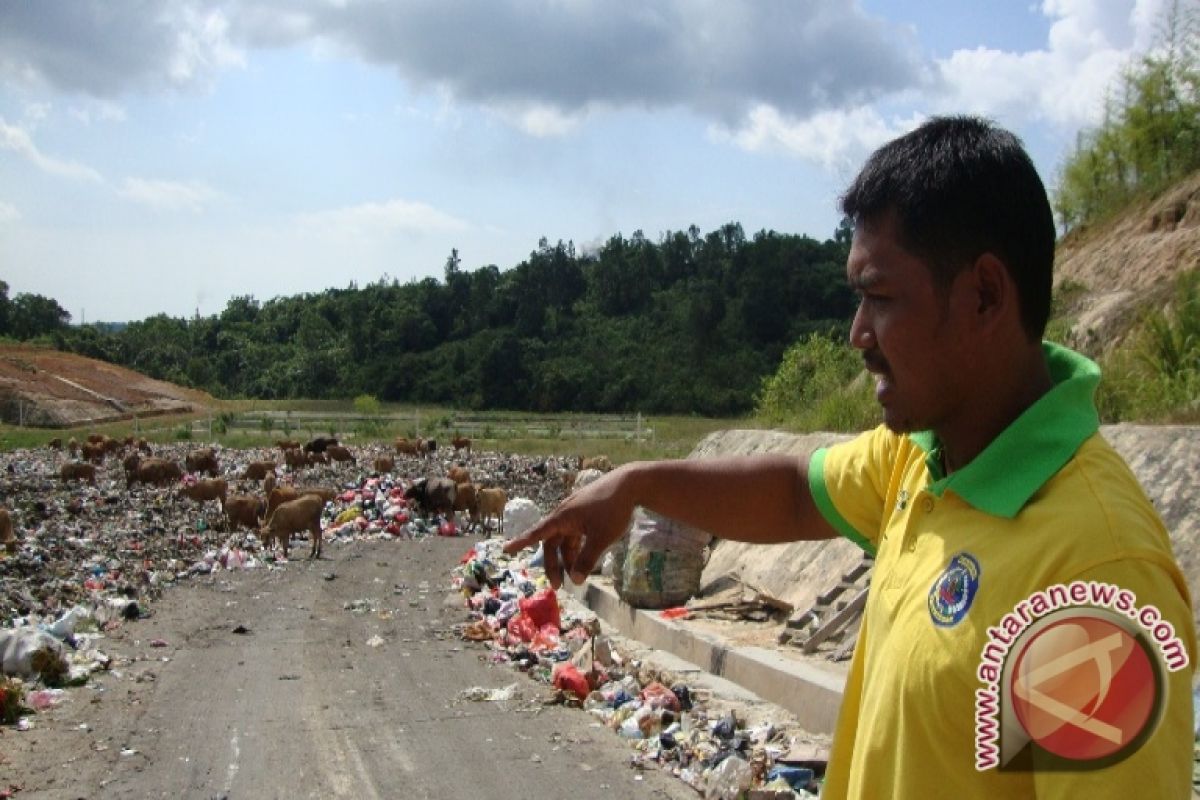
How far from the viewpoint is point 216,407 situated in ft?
203

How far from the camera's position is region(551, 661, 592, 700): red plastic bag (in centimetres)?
734

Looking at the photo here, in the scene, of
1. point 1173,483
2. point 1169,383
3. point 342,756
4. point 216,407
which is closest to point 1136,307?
point 1169,383

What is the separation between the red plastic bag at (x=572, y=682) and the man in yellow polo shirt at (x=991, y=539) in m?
5.71

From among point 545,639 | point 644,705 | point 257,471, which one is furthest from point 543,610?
point 257,471

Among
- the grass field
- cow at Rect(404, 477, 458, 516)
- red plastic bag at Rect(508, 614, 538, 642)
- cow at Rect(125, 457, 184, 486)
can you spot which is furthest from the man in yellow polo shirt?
the grass field

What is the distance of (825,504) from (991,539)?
719 mm

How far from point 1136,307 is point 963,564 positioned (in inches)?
442

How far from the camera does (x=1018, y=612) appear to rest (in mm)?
1236

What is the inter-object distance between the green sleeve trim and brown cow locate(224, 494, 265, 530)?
16.1m

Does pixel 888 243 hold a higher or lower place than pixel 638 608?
higher

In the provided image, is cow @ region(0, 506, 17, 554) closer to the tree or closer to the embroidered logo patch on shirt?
the embroidered logo patch on shirt

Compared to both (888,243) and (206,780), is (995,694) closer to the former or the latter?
(888,243)

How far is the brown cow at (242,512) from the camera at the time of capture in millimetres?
17047

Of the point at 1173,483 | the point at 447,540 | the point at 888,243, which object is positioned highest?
the point at 888,243
